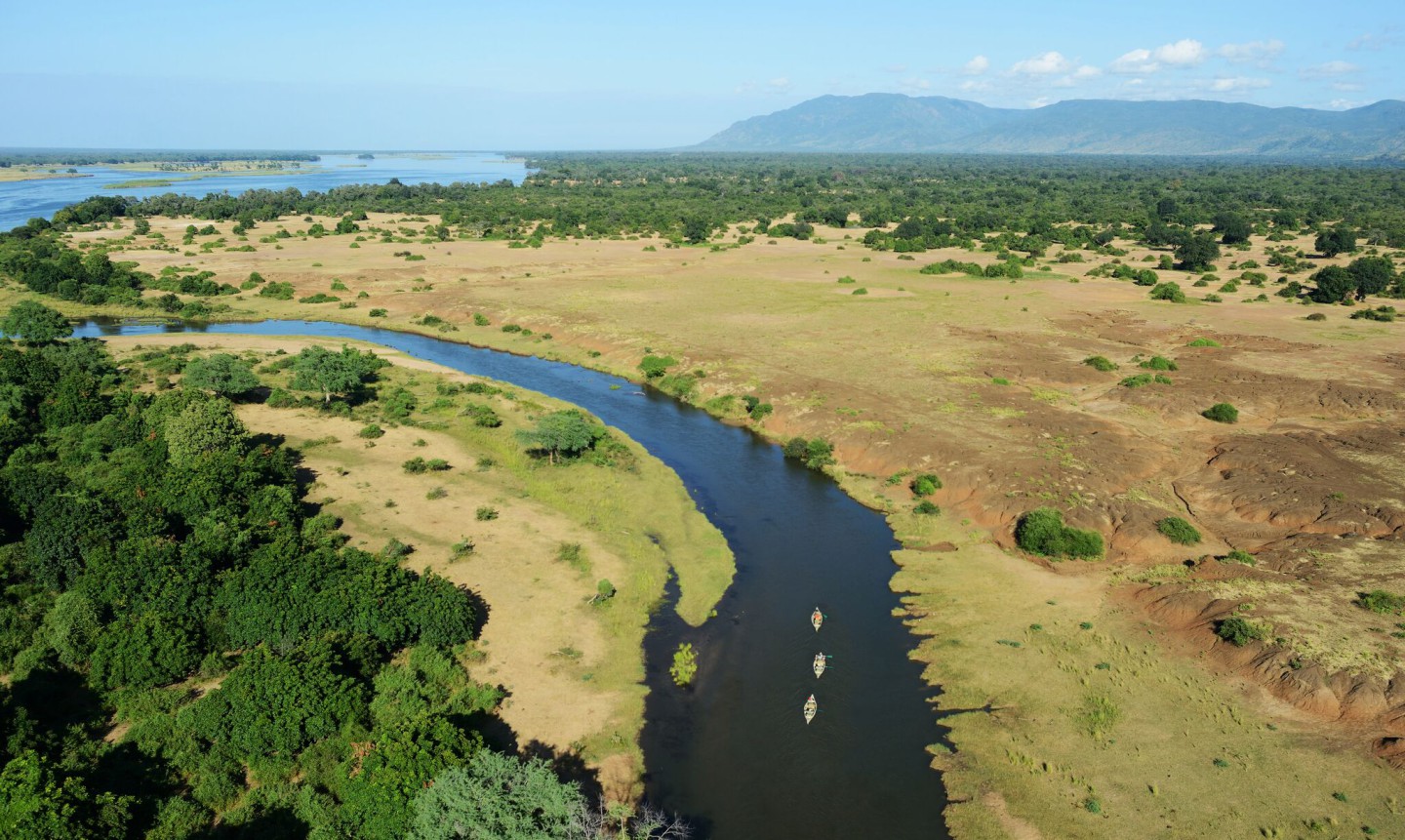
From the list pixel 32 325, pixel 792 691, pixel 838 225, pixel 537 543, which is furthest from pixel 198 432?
pixel 838 225

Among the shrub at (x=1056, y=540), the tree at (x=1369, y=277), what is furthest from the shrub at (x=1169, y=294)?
the shrub at (x=1056, y=540)

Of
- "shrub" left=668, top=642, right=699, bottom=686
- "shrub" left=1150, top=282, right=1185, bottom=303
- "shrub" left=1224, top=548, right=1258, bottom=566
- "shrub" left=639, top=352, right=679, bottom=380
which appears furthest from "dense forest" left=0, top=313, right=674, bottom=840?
"shrub" left=1150, top=282, right=1185, bottom=303

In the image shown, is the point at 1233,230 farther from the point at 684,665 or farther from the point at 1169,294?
the point at 684,665

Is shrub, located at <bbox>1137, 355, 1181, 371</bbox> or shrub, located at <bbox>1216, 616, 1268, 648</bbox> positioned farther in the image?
shrub, located at <bbox>1137, 355, 1181, 371</bbox>

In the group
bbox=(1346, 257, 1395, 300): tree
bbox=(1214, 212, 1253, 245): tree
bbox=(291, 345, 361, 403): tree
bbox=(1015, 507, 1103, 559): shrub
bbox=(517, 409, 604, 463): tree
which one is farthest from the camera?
bbox=(1214, 212, 1253, 245): tree

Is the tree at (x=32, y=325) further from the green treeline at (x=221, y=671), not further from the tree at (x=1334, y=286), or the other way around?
the tree at (x=1334, y=286)

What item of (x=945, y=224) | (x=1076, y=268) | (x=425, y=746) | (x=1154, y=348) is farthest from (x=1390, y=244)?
(x=425, y=746)

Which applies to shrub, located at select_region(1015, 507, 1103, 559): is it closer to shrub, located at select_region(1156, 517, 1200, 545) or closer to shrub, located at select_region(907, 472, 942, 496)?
shrub, located at select_region(1156, 517, 1200, 545)
